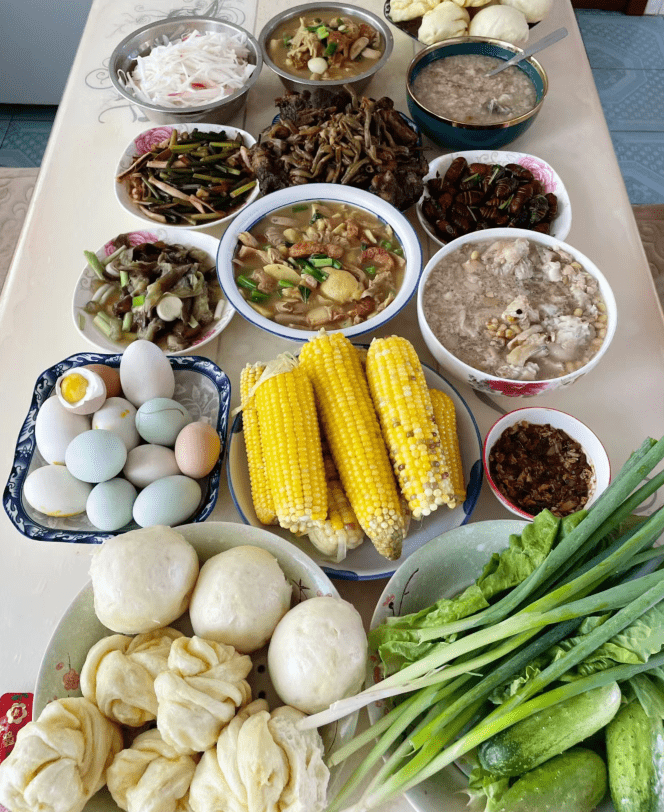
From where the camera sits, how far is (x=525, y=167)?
6.66ft

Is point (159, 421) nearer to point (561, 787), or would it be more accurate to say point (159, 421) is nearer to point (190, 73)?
point (561, 787)

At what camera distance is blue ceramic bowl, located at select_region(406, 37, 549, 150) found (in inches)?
80.6

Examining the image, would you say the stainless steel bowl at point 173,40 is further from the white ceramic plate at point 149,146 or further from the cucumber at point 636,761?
the cucumber at point 636,761

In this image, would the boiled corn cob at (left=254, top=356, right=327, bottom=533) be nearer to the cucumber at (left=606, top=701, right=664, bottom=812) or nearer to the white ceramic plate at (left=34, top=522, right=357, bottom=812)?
the white ceramic plate at (left=34, top=522, right=357, bottom=812)

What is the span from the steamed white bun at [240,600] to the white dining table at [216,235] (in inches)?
13.1

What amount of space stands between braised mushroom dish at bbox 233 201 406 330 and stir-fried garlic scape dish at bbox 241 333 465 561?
0.27 metres

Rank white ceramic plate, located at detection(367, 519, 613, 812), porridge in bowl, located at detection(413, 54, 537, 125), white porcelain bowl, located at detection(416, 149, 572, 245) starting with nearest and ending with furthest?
white ceramic plate, located at detection(367, 519, 613, 812), white porcelain bowl, located at detection(416, 149, 572, 245), porridge in bowl, located at detection(413, 54, 537, 125)

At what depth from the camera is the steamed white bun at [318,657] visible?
3.26ft

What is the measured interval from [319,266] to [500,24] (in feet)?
4.33

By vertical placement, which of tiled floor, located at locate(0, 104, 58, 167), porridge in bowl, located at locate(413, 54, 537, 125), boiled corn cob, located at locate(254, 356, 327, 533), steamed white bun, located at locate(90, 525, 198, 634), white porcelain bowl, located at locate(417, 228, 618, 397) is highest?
porridge in bowl, located at locate(413, 54, 537, 125)

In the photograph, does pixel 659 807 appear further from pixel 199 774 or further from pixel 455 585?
pixel 199 774

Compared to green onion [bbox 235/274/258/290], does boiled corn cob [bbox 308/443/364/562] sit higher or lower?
lower

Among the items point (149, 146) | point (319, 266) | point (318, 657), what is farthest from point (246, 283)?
point (318, 657)

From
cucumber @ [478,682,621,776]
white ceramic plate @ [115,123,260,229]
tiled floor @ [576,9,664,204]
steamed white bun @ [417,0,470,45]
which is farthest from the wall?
cucumber @ [478,682,621,776]
